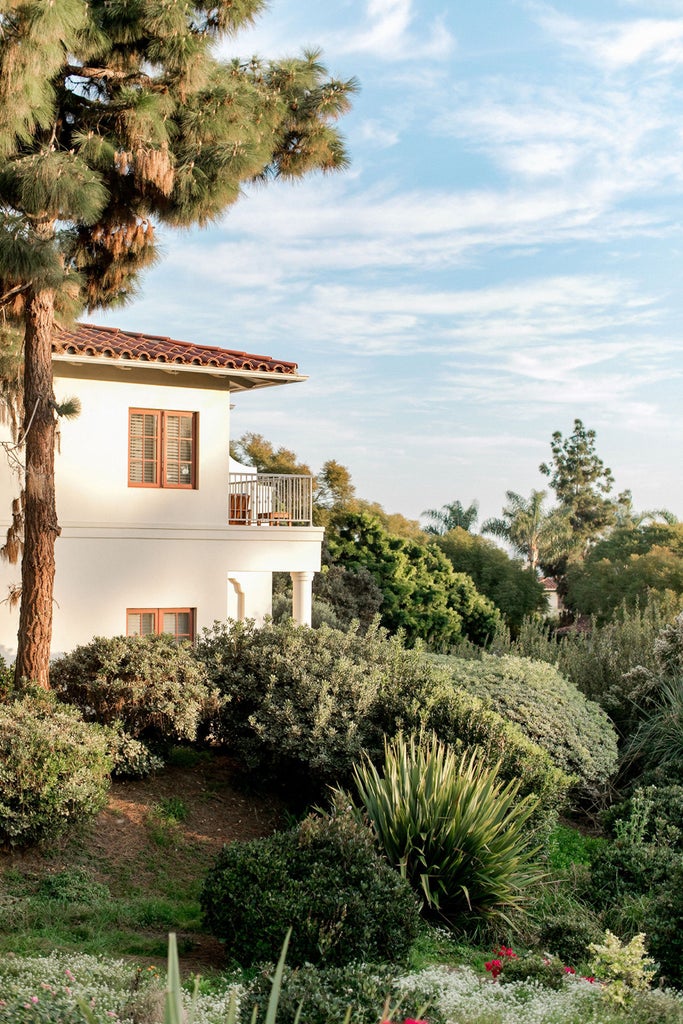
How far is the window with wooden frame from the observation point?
64.5 feet

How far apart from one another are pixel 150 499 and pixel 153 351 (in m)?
2.78

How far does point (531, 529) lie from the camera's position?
49.9m

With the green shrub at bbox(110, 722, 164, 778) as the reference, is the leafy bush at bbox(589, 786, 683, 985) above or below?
below

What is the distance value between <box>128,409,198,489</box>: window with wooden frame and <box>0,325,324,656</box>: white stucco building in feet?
0.06

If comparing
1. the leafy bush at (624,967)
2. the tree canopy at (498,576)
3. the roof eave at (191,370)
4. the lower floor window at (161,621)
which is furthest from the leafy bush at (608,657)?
the tree canopy at (498,576)

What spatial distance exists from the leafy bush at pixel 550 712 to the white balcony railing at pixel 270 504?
852 centimetres

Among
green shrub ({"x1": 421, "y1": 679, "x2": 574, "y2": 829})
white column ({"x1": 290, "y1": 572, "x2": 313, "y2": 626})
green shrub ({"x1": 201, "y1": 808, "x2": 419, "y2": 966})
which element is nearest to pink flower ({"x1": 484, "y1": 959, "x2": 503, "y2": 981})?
green shrub ({"x1": 201, "y1": 808, "x2": 419, "y2": 966})

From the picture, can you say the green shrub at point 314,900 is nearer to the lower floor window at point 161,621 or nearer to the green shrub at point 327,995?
the green shrub at point 327,995

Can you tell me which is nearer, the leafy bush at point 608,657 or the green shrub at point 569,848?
the green shrub at point 569,848

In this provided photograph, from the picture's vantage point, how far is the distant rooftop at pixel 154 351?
18.2 meters

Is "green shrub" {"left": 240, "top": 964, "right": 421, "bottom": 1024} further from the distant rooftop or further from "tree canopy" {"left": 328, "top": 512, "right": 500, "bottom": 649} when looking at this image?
"tree canopy" {"left": 328, "top": 512, "right": 500, "bottom": 649}

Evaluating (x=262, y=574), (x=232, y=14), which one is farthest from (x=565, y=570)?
(x=232, y=14)

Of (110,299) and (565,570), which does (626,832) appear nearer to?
(110,299)

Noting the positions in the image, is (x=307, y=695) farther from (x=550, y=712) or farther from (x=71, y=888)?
(x=71, y=888)
